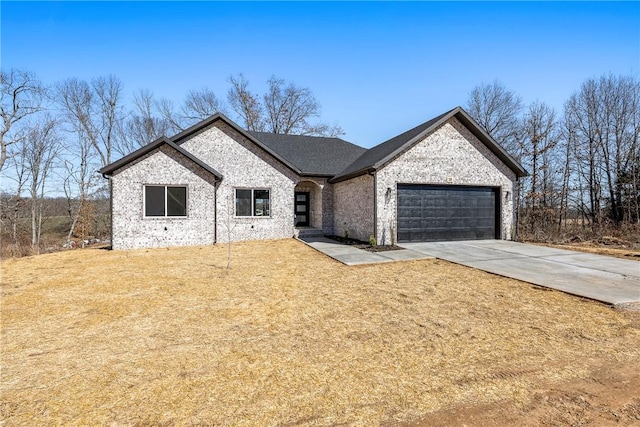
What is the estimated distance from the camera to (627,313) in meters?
4.82

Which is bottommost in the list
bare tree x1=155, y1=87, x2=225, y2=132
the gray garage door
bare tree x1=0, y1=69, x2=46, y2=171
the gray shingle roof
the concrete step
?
the concrete step

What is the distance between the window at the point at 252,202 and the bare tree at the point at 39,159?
1631 cm

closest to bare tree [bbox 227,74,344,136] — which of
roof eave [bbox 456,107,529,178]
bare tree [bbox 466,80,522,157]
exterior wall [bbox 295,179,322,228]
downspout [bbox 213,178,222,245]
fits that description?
bare tree [bbox 466,80,522,157]

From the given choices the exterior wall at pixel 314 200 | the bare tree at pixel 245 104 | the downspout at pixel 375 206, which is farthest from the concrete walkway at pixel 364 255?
the bare tree at pixel 245 104

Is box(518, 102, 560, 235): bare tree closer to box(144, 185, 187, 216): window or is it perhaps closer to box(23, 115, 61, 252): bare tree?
box(144, 185, 187, 216): window

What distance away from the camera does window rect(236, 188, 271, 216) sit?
14.6m

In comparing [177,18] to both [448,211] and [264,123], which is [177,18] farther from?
[264,123]

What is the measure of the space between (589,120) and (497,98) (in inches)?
272

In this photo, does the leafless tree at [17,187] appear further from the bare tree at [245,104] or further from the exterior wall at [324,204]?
the exterior wall at [324,204]

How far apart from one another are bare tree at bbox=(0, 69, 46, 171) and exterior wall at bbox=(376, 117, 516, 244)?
2292 cm

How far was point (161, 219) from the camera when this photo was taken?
12.8 meters

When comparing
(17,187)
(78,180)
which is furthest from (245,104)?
(17,187)

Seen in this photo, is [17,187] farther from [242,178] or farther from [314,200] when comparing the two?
[314,200]

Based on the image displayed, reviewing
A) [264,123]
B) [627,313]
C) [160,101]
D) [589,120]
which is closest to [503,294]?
[627,313]
